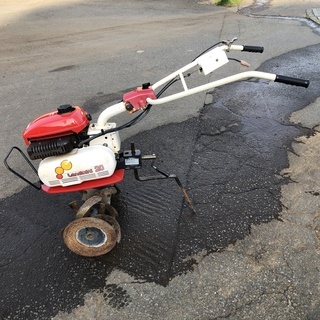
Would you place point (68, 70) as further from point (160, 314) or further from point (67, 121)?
point (160, 314)

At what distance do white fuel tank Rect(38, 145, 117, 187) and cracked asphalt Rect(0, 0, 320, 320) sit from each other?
0.63 m

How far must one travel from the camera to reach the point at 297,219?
9.92 ft

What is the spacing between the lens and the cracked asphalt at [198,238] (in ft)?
7.89

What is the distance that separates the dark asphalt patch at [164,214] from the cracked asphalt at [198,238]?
0.01 m

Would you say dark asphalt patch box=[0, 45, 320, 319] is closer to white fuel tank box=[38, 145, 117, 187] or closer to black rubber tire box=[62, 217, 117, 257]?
black rubber tire box=[62, 217, 117, 257]

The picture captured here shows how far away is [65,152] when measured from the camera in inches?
102

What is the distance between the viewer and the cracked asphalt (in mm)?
2404

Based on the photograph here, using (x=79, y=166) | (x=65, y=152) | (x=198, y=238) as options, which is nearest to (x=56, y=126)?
(x=65, y=152)

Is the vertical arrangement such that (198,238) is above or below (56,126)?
below

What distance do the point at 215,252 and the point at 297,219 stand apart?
0.84 meters

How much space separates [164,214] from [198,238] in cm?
42

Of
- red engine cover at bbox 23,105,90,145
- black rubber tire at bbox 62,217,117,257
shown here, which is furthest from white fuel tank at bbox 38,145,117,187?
black rubber tire at bbox 62,217,117,257

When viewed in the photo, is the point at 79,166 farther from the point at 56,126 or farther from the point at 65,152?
the point at 56,126

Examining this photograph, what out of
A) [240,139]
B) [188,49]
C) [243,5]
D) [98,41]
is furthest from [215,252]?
[243,5]
